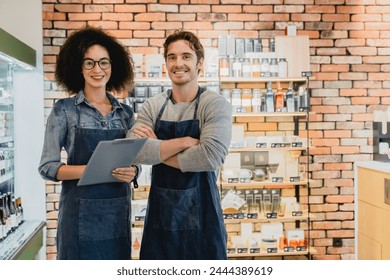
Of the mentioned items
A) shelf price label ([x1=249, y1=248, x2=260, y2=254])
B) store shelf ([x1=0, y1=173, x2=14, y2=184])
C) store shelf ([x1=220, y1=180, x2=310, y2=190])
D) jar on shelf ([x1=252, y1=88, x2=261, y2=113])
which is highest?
jar on shelf ([x1=252, y1=88, x2=261, y2=113])

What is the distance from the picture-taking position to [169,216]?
1.74 meters

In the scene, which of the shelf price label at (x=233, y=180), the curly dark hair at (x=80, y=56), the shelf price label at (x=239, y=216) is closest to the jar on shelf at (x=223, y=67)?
the shelf price label at (x=233, y=180)

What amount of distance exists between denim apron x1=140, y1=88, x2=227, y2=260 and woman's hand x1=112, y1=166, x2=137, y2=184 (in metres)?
0.11

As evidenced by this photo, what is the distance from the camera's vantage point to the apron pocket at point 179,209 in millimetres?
1736

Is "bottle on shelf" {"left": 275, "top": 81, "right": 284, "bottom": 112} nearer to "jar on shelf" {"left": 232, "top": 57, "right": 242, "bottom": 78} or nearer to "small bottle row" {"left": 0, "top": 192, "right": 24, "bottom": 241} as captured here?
"jar on shelf" {"left": 232, "top": 57, "right": 242, "bottom": 78}

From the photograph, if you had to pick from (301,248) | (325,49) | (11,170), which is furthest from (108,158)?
(325,49)

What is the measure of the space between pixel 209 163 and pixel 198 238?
281 mm

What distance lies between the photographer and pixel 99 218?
1.77 m

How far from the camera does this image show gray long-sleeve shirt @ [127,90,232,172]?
166cm

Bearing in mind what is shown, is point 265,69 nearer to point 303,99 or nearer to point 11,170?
point 303,99

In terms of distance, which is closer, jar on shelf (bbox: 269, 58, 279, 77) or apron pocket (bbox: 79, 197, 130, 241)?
apron pocket (bbox: 79, 197, 130, 241)

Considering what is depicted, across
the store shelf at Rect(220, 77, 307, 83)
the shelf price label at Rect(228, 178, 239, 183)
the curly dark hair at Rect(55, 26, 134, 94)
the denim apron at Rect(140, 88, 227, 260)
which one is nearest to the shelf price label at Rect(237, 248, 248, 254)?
the shelf price label at Rect(228, 178, 239, 183)

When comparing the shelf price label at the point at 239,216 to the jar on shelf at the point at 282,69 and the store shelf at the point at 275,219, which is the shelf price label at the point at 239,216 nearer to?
the store shelf at the point at 275,219

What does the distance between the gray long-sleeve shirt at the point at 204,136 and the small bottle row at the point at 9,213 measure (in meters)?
1.35
